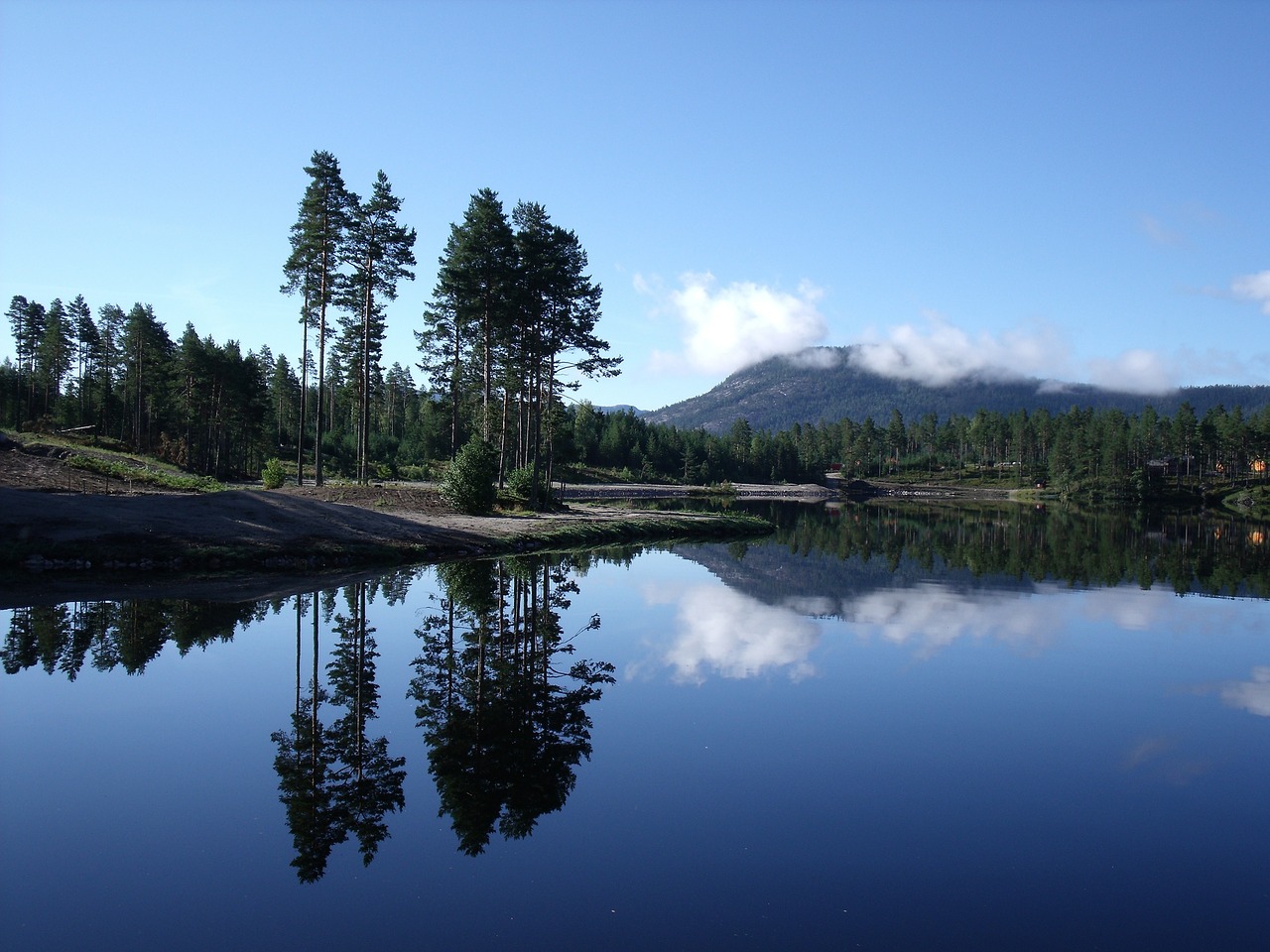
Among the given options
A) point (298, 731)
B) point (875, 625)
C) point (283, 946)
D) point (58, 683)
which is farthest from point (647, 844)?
point (875, 625)

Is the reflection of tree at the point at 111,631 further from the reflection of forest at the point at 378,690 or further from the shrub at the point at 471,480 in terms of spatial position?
the shrub at the point at 471,480

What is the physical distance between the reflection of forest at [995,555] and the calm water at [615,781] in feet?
34.9

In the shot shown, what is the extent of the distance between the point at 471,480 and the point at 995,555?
87.1 feet

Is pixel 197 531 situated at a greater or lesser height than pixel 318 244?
lesser

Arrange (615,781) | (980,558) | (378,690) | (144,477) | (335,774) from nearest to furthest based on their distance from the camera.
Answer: (335,774) < (615,781) < (378,690) < (144,477) < (980,558)

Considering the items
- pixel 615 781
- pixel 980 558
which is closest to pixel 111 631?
pixel 615 781

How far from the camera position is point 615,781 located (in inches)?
392

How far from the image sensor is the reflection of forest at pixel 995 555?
31.0 metres

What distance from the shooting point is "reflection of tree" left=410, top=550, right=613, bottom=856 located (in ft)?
29.9

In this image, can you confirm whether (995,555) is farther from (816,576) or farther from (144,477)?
(144,477)

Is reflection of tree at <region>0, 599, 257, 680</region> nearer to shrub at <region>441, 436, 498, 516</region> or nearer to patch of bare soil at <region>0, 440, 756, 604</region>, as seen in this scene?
patch of bare soil at <region>0, 440, 756, 604</region>

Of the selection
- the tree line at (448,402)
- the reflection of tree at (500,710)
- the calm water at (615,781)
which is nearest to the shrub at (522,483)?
→ the tree line at (448,402)

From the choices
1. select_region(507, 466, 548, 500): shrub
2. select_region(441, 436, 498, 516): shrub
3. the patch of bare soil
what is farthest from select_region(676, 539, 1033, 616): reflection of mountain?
select_region(441, 436, 498, 516): shrub

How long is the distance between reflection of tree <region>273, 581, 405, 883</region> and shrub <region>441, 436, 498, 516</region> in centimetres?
2503
